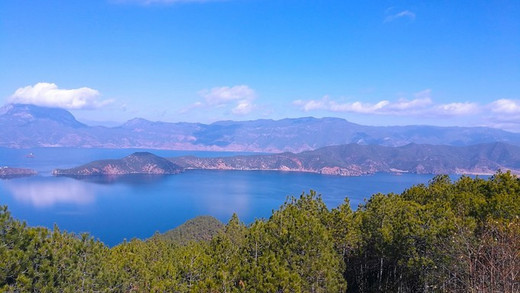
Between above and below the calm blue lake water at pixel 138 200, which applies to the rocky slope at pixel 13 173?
above

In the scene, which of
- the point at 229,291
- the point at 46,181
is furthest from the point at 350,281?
the point at 46,181

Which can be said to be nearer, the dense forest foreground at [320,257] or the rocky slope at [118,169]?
the dense forest foreground at [320,257]

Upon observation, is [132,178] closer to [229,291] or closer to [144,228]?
[144,228]

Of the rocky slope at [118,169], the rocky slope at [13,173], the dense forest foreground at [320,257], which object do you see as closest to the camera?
the dense forest foreground at [320,257]

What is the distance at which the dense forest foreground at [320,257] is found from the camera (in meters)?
8.66

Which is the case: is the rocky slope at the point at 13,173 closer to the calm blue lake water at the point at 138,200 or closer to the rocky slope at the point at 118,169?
the calm blue lake water at the point at 138,200

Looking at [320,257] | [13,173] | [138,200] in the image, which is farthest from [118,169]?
[320,257]

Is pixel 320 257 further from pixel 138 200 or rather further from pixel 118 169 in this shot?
pixel 118 169

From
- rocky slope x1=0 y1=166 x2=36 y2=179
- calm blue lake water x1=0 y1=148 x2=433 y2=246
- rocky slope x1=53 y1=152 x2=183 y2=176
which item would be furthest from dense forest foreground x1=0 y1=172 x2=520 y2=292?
rocky slope x1=53 y1=152 x2=183 y2=176

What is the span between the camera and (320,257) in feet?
38.4

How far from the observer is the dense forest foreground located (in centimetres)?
866

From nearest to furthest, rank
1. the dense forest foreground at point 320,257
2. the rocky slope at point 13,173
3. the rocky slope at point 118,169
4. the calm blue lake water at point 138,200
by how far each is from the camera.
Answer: the dense forest foreground at point 320,257 < the calm blue lake water at point 138,200 < the rocky slope at point 13,173 < the rocky slope at point 118,169

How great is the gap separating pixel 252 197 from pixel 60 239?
10995 centimetres

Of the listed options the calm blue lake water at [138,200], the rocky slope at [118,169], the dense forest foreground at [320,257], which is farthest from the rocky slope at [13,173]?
the dense forest foreground at [320,257]
